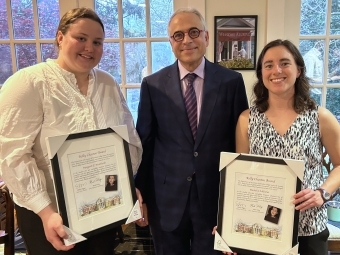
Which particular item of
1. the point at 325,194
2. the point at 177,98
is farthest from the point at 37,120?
the point at 325,194

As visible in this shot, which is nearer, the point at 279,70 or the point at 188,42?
the point at 279,70

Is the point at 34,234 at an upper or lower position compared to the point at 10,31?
lower

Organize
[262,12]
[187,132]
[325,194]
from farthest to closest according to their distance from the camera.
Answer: [262,12] → [187,132] → [325,194]

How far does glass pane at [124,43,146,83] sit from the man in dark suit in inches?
43.1

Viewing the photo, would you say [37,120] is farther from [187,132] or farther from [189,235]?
[189,235]

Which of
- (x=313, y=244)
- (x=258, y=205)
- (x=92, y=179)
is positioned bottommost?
(x=313, y=244)

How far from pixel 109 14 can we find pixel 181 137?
1.54 metres

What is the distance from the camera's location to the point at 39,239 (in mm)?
1189

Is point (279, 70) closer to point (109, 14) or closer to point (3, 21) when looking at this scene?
point (109, 14)

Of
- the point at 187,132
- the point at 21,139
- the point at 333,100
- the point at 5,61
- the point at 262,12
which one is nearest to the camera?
the point at 21,139

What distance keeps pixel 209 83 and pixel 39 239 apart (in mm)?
932

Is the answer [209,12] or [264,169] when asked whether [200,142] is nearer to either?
[264,169]

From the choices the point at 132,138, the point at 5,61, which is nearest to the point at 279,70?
the point at 132,138

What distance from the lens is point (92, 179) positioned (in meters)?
1.16
